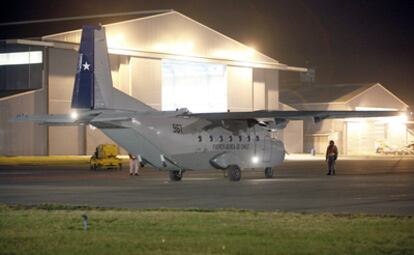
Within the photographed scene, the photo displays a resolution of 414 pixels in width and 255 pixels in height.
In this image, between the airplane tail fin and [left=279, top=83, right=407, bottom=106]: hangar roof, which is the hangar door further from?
the airplane tail fin

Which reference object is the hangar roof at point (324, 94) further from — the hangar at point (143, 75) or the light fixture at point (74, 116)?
the light fixture at point (74, 116)

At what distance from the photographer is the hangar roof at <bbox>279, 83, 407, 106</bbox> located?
10294 cm

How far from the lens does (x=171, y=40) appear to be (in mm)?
83812

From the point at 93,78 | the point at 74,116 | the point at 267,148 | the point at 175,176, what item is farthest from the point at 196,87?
the point at 74,116

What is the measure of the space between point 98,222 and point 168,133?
17.6 m

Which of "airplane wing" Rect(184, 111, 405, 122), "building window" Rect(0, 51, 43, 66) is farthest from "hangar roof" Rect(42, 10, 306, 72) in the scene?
"airplane wing" Rect(184, 111, 405, 122)

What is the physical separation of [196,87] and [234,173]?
5446 cm

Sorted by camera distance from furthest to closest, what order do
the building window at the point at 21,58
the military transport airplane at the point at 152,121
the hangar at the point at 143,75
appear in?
1. the building window at the point at 21,58
2. the hangar at the point at 143,75
3. the military transport airplane at the point at 152,121

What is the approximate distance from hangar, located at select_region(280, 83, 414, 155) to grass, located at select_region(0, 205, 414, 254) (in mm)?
79545

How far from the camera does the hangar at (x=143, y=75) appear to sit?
7369 centimetres

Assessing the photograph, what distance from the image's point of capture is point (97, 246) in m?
15.3

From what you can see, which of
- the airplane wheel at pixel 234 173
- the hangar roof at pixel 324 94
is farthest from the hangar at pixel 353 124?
the airplane wheel at pixel 234 173

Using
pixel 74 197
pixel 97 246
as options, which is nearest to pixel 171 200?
pixel 74 197

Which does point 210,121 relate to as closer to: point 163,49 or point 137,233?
point 137,233
